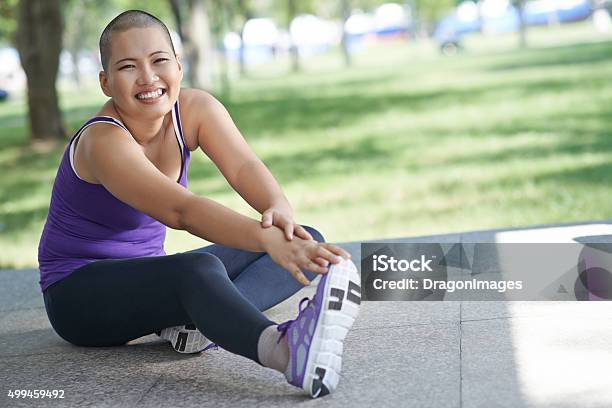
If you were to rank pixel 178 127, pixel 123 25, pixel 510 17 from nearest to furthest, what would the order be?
1. pixel 123 25
2. pixel 178 127
3. pixel 510 17

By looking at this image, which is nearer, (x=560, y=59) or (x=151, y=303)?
(x=151, y=303)

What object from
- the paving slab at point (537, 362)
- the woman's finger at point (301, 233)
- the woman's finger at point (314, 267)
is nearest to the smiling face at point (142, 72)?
the woman's finger at point (301, 233)

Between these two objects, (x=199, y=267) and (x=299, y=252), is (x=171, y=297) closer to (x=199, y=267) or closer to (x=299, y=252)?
(x=199, y=267)

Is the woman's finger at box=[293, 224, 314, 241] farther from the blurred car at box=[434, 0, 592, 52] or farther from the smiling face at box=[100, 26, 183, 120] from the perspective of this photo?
the blurred car at box=[434, 0, 592, 52]

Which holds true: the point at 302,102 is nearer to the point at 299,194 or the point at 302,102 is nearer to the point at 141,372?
the point at 299,194

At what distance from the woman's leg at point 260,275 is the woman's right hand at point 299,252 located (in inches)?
33.4

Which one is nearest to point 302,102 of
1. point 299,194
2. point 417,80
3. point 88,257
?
point 417,80

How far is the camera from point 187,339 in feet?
12.1

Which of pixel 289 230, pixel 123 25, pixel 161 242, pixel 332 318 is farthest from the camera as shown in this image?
pixel 161 242

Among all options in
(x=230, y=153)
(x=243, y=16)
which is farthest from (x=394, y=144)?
(x=243, y=16)

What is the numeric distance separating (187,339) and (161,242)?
439 mm

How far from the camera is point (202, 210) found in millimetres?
3145

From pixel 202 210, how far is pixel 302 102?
1803 centimetres

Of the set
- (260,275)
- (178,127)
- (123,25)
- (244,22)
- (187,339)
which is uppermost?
(244,22)
